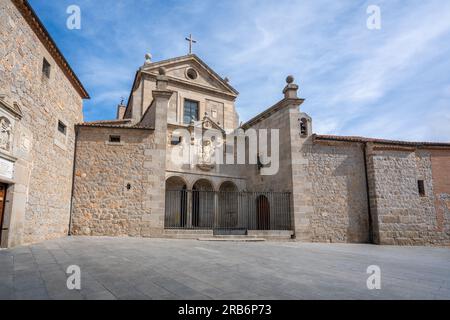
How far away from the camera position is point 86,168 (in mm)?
11320

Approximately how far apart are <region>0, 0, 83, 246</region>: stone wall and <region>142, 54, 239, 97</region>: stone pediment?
31.4ft

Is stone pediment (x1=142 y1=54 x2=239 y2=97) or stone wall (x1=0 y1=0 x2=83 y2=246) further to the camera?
stone pediment (x1=142 y1=54 x2=239 y2=97)

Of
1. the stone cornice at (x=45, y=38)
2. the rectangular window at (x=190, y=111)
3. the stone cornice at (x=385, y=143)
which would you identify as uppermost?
the rectangular window at (x=190, y=111)

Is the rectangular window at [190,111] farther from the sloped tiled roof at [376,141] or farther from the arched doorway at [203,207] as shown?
the sloped tiled roof at [376,141]

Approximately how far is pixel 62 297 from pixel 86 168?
29.7ft

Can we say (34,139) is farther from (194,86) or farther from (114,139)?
(194,86)

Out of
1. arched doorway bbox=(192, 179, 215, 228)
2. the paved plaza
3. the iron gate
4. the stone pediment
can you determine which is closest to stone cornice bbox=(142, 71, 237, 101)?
the stone pediment

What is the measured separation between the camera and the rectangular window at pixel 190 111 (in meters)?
19.7

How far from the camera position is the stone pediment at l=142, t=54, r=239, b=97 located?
1986 cm

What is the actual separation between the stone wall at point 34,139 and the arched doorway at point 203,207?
23.2ft

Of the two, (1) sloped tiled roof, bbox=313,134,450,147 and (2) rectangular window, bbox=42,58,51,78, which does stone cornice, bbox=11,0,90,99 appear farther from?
(1) sloped tiled roof, bbox=313,134,450,147

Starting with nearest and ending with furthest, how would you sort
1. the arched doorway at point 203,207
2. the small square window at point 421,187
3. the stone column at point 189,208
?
the small square window at point 421,187 → the stone column at point 189,208 → the arched doorway at point 203,207

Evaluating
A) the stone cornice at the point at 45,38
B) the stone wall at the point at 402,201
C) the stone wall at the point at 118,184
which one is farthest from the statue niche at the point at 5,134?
the stone wall at the point at 402,201

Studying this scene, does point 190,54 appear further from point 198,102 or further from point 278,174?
point 278,174
